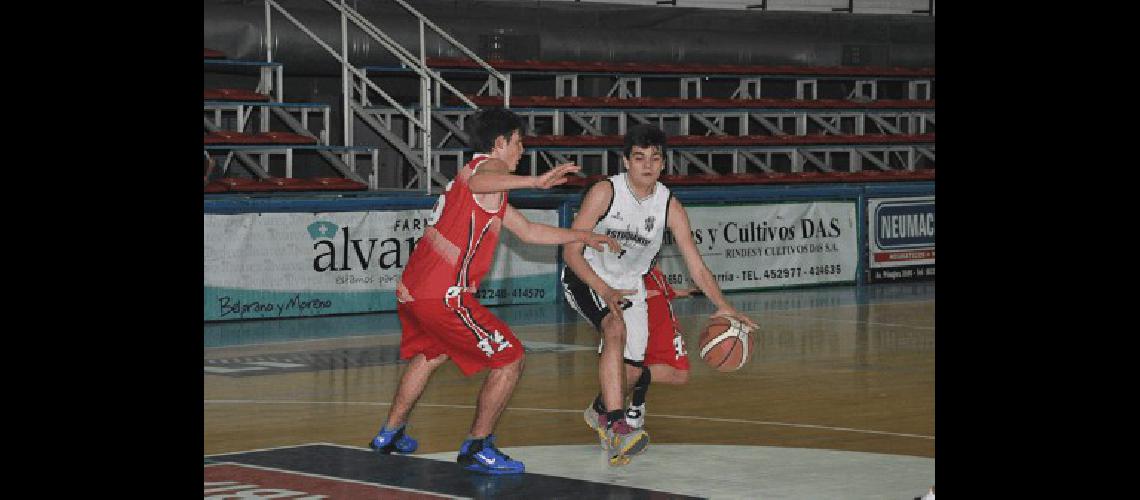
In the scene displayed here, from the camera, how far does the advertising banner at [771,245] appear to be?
840 inches

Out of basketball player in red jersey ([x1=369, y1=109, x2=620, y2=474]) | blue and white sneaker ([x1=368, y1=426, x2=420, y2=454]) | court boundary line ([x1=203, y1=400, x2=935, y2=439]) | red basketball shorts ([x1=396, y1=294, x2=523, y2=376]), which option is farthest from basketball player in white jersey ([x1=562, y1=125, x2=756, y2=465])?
court boundary line ([x1=203, y1=400, x2=935, y2=439])

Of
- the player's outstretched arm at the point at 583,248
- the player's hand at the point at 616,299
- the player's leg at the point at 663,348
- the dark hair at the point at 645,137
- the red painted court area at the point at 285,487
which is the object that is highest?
the dark hair at the point at 645,137

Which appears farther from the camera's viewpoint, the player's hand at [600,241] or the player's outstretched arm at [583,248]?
the player's outstretched arm at [583,248]

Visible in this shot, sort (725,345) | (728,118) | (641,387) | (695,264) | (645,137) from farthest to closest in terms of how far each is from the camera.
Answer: (728,118) → (641,387) → (725,345) → (695,264) → (645,137)

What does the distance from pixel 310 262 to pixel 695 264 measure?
31.3 feet

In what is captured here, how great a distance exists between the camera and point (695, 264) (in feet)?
30.9

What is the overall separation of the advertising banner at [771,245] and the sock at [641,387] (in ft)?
35.6

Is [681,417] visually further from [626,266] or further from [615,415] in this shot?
[615,415]

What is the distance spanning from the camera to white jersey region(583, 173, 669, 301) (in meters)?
9.59

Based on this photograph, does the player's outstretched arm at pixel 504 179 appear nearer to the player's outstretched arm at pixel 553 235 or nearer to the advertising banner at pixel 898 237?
the player's outstretched arm at pixel 553 235

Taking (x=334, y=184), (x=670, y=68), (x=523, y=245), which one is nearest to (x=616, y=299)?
(x=523, y=245)

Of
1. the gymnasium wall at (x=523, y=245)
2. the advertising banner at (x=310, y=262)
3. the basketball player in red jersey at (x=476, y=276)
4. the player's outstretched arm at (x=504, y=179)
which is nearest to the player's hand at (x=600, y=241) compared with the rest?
the basketball player in red jersey at (x=476, y=276)
